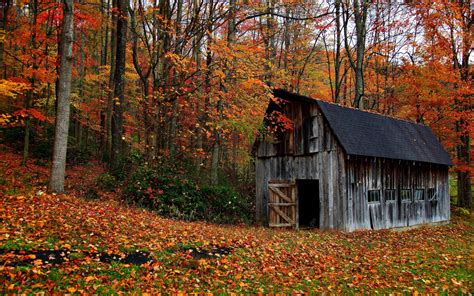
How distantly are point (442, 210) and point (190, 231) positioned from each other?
1700 cm

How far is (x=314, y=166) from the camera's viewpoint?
51.4 ft

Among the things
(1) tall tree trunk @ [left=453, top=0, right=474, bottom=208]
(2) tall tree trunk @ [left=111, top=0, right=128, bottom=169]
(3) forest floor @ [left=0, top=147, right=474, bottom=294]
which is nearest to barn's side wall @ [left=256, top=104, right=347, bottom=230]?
(3) forest floor @ [left=0, top=147, right=474, bottom=294]

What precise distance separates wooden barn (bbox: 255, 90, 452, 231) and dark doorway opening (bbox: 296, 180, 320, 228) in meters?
0.06

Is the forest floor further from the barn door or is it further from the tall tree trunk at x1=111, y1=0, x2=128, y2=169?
the tall tree trunk at x1=111, y1=0, x2=128, y2=169

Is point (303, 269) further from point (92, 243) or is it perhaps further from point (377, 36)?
point (377, 36)

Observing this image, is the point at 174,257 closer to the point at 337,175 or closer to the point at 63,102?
the point at 63,102

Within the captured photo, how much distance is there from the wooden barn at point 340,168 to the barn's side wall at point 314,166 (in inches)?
1.7

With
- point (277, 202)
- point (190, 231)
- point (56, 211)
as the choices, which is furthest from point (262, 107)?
point (56, 211)

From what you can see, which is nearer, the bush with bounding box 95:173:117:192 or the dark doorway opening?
the bush with bounding box 95:173:117:192

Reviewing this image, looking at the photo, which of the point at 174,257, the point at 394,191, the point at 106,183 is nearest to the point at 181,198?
the point at 106,183

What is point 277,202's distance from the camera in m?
16.4

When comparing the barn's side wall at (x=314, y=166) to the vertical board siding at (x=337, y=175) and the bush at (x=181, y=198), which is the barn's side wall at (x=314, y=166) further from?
the bush at (x=181, y=198)

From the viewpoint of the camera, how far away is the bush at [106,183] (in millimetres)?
14227

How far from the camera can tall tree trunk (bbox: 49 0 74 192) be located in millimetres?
10992
